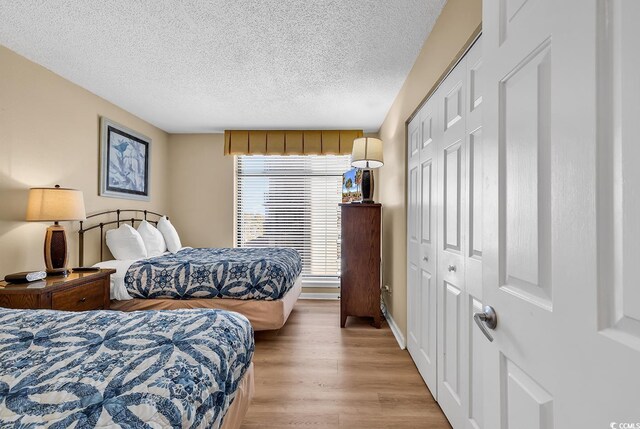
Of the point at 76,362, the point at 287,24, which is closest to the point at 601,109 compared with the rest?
the point at 76,362

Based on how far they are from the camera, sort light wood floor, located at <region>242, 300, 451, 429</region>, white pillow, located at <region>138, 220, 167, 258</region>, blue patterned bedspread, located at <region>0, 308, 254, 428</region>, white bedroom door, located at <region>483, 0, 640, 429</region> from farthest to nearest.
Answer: white pillow, located at <region>138, 220, 167, 258</region> → light wood floor, located at <region>242, 300, 451, 429</region> → blue patterned bedspread, located at <region>0, 308, 254, 428</region> → white bedroom door, located at <region>483, 0, 640, 429</region>

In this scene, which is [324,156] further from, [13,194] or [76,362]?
[76,362]

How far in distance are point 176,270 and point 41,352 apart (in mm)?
1743

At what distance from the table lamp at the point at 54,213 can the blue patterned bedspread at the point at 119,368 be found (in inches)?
41.3

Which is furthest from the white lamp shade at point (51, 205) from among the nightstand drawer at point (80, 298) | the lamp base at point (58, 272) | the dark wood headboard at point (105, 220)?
the dark wood headboard at point (105, 220)

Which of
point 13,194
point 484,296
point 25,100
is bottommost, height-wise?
point 484,296

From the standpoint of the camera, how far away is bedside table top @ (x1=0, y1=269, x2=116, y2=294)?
6.51 ft

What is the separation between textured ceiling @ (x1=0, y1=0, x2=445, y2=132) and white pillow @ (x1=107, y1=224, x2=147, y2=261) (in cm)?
145

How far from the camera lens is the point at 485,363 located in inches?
37.6

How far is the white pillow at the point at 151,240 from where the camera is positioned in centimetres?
354

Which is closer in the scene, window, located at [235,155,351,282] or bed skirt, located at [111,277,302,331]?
bed skirt, located at [111,277,302,331]

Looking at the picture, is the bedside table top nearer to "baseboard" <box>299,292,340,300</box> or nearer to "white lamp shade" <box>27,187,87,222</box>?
"white lamp shade" <box>27,187,87,222</box>

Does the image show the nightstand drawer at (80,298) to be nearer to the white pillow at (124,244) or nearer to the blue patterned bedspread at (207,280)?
the blue patterned bedspread at (207,280)

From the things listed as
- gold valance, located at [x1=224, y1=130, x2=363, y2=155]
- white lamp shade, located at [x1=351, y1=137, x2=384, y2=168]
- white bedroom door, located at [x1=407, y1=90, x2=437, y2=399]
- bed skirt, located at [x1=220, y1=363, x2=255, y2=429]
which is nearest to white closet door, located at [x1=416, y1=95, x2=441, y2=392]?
white bedroom door, located at [x1=407, y1=90, x2=437, y2=399]
